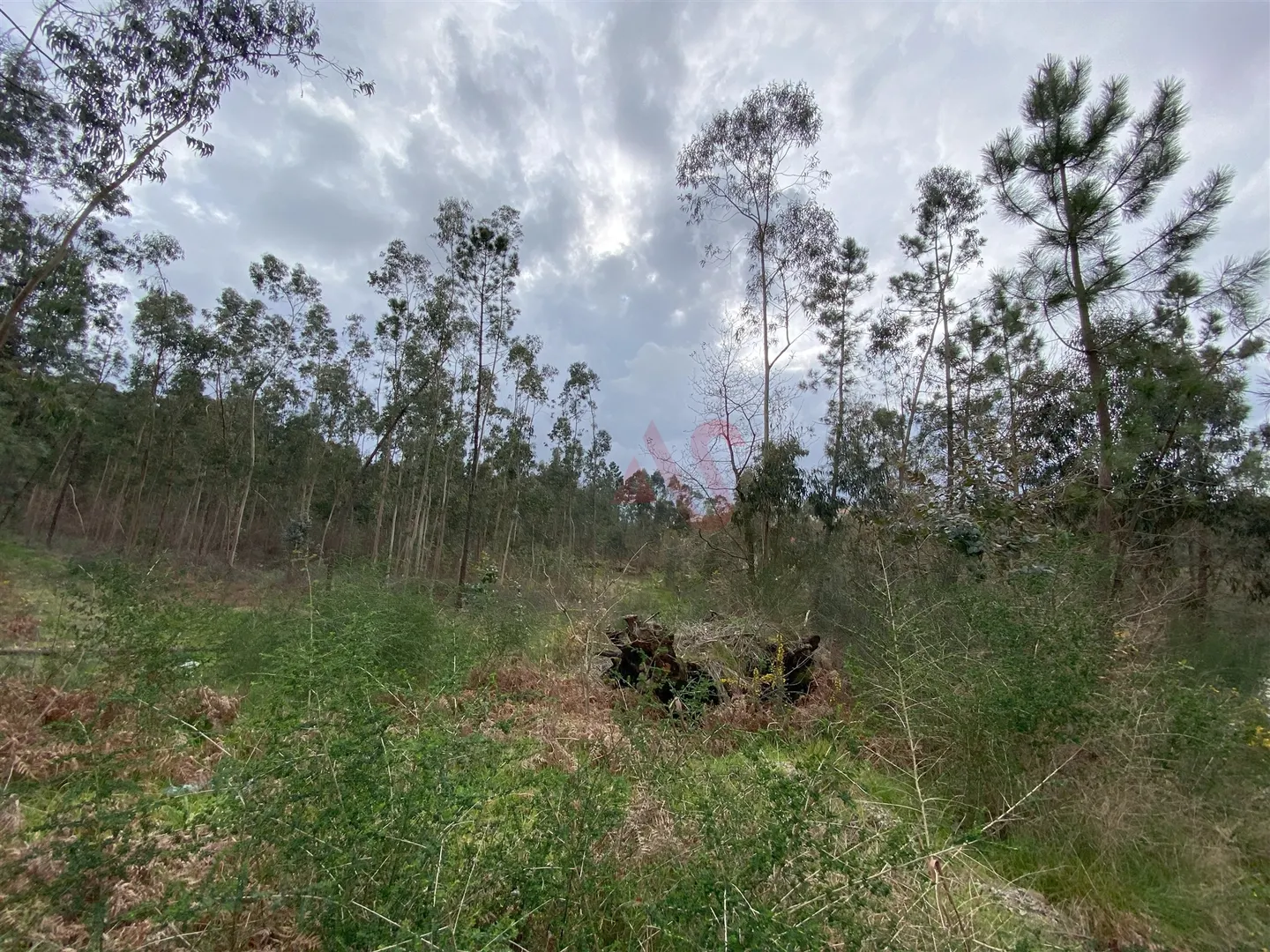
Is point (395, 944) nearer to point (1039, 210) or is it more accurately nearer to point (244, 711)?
point (244, 711)

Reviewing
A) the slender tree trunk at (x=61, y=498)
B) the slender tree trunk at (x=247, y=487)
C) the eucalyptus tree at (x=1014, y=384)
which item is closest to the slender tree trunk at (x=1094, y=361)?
the eucalyptus tree at (x=1014, y=384)

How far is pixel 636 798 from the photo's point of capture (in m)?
2.86

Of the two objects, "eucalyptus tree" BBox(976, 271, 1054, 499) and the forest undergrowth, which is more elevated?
"eucalyptus tree" BBox(976, 271, 1054, 499)

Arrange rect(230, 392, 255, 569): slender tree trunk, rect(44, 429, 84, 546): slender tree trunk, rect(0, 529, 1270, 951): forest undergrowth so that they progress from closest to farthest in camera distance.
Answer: rect(0, 529, 1270, 951): forest undergrowth < rect(44, 429, 84, 546): slender tree trunk < rect(230, 392, 255, 569): slender tree trunk

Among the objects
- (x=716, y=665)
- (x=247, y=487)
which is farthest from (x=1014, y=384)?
(x=247, y=487)

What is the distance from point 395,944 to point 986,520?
6.48 meters

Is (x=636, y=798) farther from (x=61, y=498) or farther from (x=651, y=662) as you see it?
(x=61, y=498)

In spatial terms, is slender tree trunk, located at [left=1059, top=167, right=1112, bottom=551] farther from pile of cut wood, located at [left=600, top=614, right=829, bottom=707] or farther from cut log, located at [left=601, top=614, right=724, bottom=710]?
cut log, located at [left=601, top=614, right=724, bottom=710]

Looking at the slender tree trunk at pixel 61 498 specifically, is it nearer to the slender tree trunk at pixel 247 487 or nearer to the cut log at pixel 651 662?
the slender tree trunk at pixel 247 487

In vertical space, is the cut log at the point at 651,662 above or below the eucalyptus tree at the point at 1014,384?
below

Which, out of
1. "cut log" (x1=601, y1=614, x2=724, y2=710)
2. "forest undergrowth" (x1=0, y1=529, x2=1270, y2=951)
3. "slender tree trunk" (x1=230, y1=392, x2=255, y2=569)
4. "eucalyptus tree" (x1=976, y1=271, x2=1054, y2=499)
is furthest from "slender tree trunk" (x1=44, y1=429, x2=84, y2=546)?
"eucalyptus tree" (x1=976, y1=271, x2=1054, y2=499)

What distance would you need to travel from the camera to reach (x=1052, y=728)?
307cm

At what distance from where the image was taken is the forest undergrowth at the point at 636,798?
→ 171 cm

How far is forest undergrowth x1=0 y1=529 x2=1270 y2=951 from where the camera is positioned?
1.71 meters
